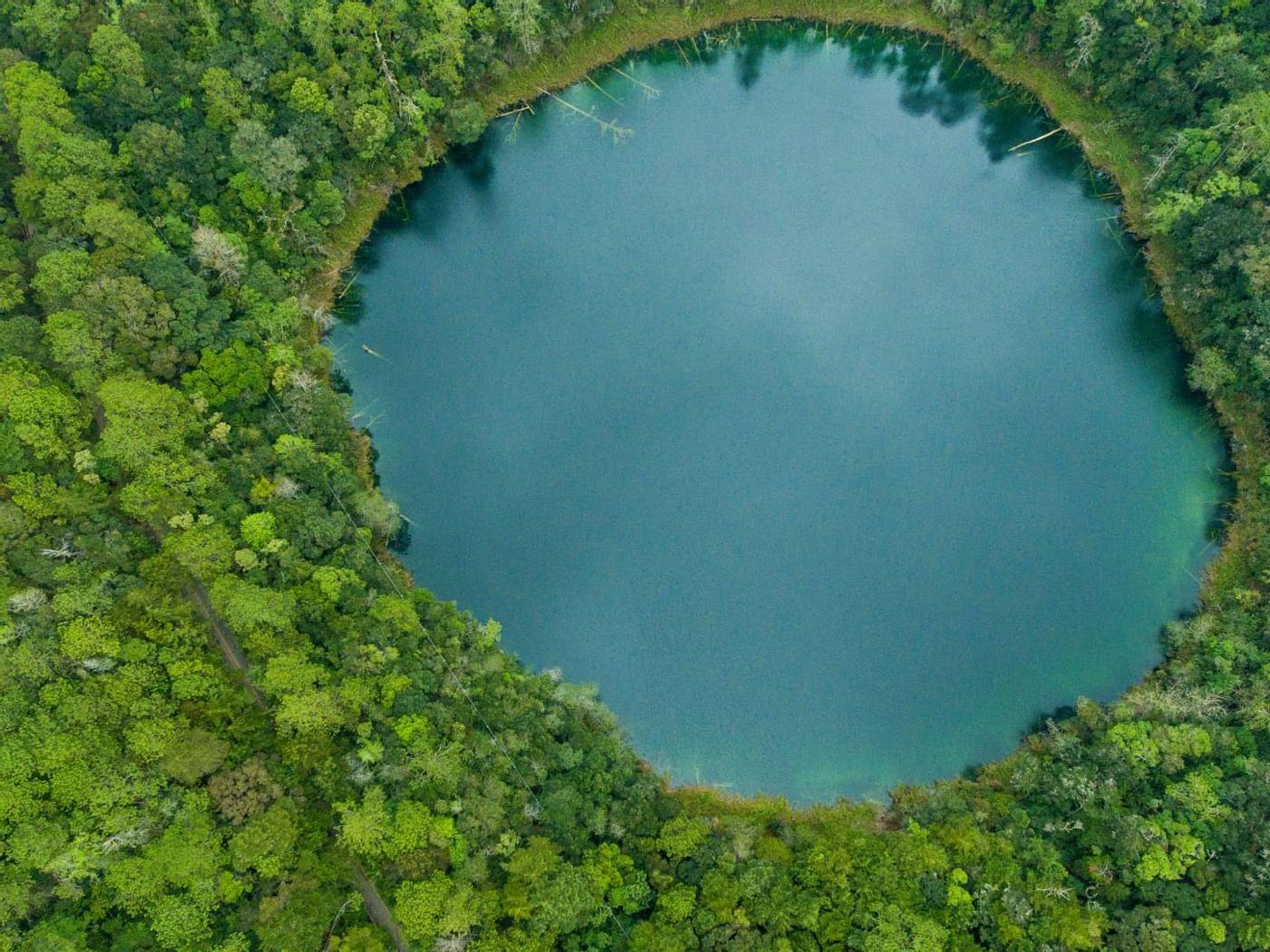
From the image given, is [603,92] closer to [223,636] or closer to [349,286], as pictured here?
[349,286]

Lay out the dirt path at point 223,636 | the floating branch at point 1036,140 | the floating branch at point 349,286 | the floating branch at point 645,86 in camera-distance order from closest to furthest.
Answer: the dirt path at point 223,636 → the floating branch at point 349,286 → the floating branch at point 1036,140 → the floating branch at point 645,86

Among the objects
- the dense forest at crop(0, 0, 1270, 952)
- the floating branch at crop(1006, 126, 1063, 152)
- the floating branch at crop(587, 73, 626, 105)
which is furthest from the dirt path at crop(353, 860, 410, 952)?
the floating branch at crop(1006, 126, 1063, 152)

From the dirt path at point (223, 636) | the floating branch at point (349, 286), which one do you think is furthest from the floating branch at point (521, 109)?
the dirt path at point (223, 636)

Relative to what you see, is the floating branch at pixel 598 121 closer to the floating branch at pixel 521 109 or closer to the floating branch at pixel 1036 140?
the floating branch at pixel 521 109

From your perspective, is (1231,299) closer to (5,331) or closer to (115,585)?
(115,585)

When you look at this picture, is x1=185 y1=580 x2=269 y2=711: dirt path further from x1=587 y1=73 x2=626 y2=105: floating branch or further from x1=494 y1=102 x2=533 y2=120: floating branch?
x1=587 y1=73 x2=626 y2=105: floating branch

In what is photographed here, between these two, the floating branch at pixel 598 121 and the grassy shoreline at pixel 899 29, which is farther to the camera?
the floating branch at pixel 598 121

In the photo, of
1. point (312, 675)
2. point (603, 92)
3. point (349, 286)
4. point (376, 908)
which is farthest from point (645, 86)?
point (376, 908)
